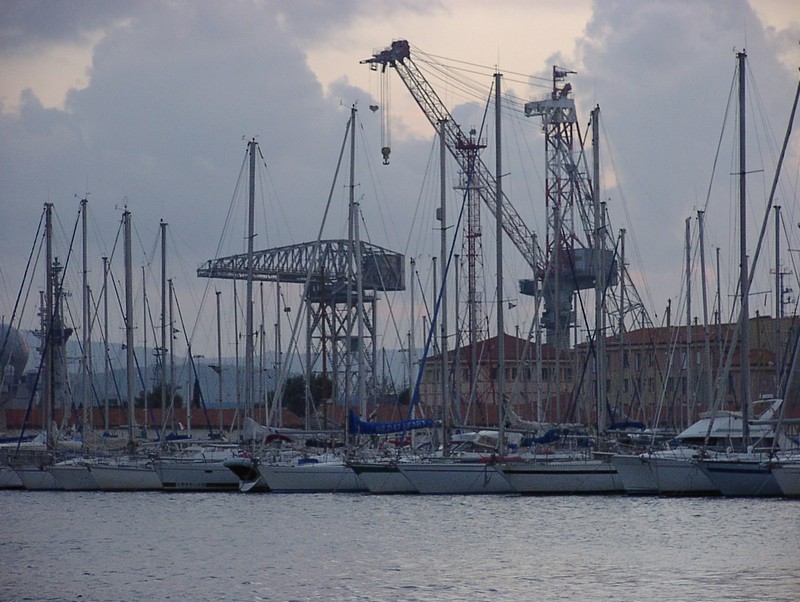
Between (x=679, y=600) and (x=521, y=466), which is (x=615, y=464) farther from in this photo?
(x=679, y=600)

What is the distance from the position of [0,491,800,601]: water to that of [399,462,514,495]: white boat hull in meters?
0.53

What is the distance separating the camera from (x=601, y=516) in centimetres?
4381

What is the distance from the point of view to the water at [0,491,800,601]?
29.8 metres

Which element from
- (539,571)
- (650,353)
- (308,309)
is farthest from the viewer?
(650,353)

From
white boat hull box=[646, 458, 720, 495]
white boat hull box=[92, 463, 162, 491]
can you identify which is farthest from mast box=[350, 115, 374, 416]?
white boat hull box=[646, 458, 720, 495]

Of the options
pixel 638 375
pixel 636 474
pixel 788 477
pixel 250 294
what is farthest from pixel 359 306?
pixel 638 375

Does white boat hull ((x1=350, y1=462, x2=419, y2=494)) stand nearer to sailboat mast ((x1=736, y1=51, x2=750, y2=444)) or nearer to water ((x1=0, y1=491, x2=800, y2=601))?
water ((x1=0, y1=491, x2=800, y2=601))

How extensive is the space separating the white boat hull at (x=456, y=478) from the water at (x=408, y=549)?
528 mm

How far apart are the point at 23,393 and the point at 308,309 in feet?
263

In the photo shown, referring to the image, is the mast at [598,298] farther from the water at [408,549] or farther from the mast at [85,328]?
the mast at [85,328]

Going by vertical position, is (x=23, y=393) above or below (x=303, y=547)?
above

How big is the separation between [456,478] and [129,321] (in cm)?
1949

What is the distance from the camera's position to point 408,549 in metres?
36.8

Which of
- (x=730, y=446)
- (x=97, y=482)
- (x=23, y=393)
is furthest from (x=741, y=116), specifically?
(x=23, y=393)
